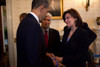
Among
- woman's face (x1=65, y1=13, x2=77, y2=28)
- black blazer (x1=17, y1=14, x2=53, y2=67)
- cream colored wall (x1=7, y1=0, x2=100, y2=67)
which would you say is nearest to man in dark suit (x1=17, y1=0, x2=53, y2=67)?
black blazer (x1=17, y1=14, x2=53, y2=67)

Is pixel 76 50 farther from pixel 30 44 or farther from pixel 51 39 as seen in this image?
pixel 30 44

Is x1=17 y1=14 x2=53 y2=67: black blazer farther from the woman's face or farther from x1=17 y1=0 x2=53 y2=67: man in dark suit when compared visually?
the woman's face

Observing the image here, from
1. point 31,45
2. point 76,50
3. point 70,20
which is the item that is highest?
point 70,20

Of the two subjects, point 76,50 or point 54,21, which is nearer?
point 76,50

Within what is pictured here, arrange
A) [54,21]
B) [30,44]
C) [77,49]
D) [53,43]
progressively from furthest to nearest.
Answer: [54,21] < [53,43] < [77,49] < [30,44]

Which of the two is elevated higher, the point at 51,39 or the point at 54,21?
the point at 54,21

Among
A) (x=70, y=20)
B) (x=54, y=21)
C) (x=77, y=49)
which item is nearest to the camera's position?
(x=77, y=49)

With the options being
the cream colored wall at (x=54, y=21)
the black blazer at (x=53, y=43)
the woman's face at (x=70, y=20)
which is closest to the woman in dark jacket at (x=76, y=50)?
the woman's face at (x=70, y=20)

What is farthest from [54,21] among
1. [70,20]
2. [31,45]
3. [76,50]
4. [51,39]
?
[31,45]

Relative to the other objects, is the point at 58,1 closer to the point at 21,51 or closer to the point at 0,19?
the point at 21,51

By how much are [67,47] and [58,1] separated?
1.83 m

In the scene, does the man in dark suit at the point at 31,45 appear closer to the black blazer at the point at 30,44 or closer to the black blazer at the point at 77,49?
the black blazer at the point at 30,44

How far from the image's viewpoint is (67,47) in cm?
153

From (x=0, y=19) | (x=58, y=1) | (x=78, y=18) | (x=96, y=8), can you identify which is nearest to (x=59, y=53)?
(x=78, y=18)
